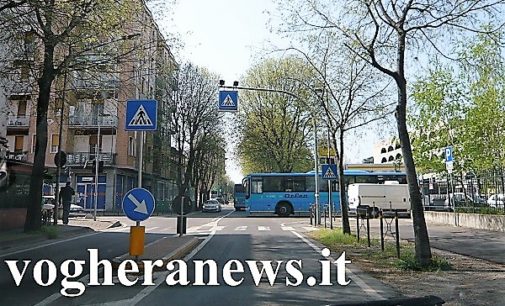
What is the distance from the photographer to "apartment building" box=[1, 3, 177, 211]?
1858 cm

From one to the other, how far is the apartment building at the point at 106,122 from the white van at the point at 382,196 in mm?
16165

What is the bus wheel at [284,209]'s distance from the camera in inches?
1604

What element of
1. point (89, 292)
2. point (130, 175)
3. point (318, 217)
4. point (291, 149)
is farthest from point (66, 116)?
point (130, 175)

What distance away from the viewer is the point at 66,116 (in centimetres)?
2325

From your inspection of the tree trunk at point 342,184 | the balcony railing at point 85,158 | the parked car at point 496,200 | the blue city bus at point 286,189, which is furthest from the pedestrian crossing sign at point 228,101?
the balcony railing at point 85,158

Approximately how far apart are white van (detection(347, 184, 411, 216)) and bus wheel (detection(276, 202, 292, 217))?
4.99 metres

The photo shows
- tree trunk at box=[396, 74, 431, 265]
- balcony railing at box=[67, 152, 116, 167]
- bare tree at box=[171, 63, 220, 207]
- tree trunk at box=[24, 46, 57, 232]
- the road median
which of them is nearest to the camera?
the road median

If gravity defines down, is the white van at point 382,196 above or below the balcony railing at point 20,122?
below

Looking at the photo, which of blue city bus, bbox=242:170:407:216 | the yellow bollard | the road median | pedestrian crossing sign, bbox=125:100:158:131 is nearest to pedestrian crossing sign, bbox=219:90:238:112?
the road median

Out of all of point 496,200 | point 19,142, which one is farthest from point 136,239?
point 19,142

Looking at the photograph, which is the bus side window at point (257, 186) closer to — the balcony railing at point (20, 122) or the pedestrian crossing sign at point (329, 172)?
the pedestrian crossing sign at point (329, 172)

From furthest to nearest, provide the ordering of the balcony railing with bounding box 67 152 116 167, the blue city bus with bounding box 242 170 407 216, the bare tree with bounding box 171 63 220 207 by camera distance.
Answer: the bare tree with bounding box 171 63 220 207 < the balcony railing with bounding box 67 152 116 167 < the blue city bus with bounding box 242 170 407 216

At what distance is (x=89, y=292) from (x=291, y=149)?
134ft

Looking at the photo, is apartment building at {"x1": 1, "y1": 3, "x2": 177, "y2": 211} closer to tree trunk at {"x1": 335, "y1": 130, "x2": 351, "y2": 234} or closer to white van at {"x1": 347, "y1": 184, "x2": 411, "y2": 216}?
tree trunk at {"x1": 335, "y1": 130, "x2": 351, "y2": 234}
